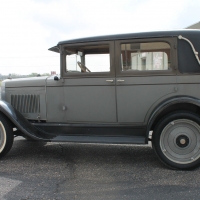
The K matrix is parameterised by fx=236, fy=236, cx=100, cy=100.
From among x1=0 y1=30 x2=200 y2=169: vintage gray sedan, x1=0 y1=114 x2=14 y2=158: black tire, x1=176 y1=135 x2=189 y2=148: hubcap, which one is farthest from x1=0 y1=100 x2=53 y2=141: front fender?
x1=176 y1=135 x2=189 y2=148: hubcap

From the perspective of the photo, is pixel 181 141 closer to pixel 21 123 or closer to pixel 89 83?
pixel 89 83

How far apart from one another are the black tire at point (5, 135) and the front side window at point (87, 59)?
1286 millimetres

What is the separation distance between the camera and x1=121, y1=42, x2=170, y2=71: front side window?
11.3ft

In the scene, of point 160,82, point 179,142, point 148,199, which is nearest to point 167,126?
point 179,142

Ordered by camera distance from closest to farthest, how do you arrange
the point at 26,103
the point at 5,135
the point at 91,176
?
the point at 91,176, the point at 5,135, the point at 26,103

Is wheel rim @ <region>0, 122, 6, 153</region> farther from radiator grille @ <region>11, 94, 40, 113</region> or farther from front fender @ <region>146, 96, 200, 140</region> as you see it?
front fender @ <region>146, 96, 200, 140</region>

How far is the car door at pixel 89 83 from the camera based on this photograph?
11.8 feet

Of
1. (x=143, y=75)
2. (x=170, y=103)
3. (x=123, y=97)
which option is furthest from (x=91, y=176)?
(x=143, y=75)

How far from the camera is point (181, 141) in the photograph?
11.1 feet

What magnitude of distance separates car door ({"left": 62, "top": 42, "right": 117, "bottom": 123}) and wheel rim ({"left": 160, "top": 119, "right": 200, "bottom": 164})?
0.83 m

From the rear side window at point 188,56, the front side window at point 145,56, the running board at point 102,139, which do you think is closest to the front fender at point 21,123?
the running board at point 102,139

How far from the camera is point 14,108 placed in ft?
12.9

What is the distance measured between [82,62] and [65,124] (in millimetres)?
1039

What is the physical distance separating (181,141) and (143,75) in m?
1.09
